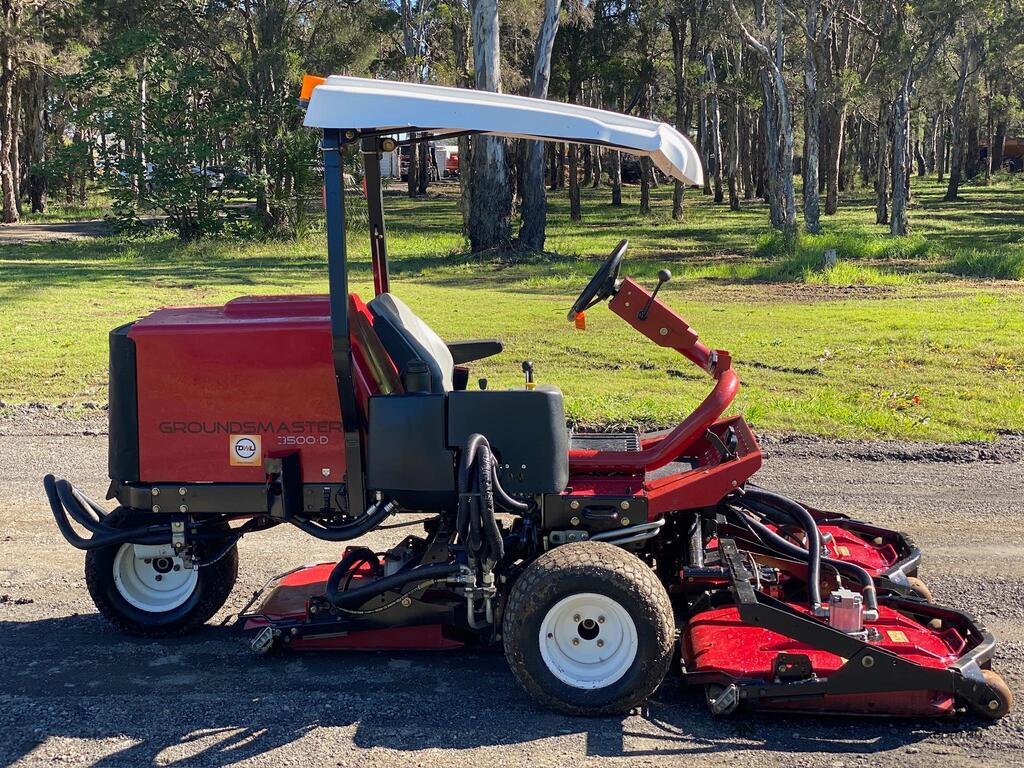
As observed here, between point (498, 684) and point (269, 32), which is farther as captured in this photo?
point (269, 32)

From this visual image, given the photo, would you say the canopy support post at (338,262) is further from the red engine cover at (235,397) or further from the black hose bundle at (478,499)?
the black hose bundle at (478,499)

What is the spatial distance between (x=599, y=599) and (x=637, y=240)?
1009 inches

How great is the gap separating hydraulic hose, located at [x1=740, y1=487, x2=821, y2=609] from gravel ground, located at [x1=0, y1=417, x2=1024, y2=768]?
59 cm

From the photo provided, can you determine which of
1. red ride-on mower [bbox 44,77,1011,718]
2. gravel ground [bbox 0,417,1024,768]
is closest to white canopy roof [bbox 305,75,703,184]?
red ride-on mower [bbox 44,77,1011,718]

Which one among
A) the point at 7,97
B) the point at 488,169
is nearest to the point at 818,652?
the point at 488,169

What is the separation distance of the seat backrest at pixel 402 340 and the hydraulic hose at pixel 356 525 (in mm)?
535

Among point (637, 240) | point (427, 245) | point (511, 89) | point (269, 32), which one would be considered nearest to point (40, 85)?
point (269, 32)

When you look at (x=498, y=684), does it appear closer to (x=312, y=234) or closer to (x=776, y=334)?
(x=776, y=334)

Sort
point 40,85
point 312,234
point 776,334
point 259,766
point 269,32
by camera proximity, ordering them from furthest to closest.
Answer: point 40,85
point 269,32
point 312,234
point 776,334
point 259,766

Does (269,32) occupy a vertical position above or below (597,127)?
above

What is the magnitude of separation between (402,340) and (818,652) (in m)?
2.12

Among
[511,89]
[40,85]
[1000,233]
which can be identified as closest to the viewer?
[1000,233]

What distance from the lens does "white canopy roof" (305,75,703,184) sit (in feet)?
13.4

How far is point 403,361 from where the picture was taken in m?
4.64
